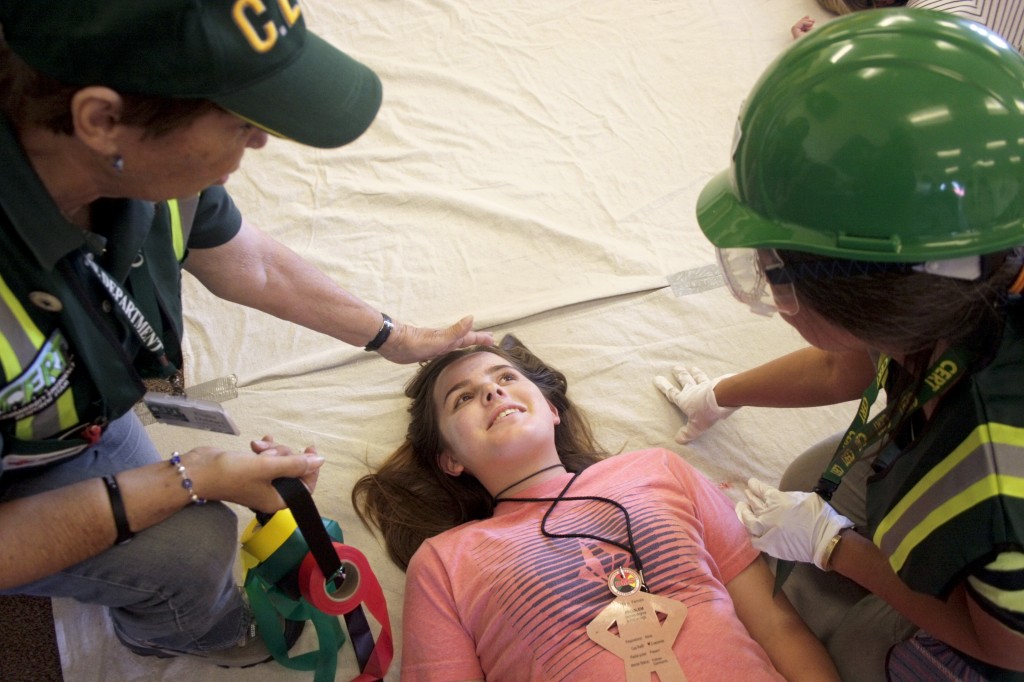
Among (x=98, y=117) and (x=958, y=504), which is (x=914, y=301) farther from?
(x=98, y=117)

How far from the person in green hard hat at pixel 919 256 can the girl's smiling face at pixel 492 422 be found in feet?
2.30

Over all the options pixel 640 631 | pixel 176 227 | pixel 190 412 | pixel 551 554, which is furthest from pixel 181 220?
pixel 640 631

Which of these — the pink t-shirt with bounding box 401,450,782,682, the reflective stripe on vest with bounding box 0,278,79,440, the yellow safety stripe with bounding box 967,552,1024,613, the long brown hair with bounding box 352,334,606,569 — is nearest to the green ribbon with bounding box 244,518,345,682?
the pink t-shirt with bounding box 401,450,782,682

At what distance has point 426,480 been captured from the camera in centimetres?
198

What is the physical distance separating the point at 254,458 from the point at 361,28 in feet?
7.46

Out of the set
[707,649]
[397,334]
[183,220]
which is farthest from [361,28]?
[707,649]

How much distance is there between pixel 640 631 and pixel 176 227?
1.16 meters

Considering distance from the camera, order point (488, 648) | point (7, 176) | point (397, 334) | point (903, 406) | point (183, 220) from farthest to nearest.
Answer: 1. point (397, 334)
2. point (488, 648)
3. point (183, 220)
4. point (903, 406)
5. point (7, 176)

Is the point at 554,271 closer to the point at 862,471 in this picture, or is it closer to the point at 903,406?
the point at 862,471

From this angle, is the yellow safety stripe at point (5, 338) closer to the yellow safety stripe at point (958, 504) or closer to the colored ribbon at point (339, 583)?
the colored ribbon at point (339, 583)

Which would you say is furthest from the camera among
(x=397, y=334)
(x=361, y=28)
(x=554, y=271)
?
→ (x=361, y=28)

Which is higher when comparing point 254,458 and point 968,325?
point 968,325

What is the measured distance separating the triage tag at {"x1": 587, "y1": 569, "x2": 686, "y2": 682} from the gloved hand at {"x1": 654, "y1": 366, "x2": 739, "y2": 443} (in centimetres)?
61

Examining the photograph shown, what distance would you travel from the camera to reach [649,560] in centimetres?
157
